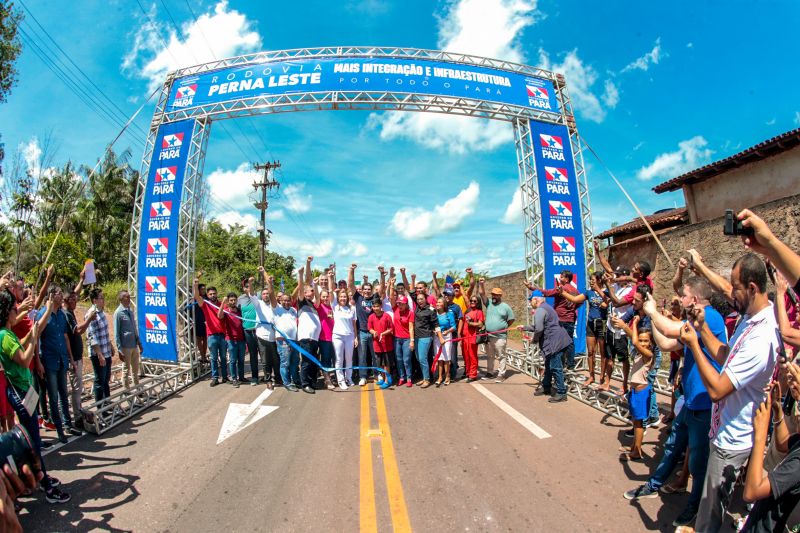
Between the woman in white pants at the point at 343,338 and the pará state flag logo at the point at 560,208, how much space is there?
4988 mm

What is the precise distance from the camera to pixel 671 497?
148 inches

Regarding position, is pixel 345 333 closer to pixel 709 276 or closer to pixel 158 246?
pixel 158 246

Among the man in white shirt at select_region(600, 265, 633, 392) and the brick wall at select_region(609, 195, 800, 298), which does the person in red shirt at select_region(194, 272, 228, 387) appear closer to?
the man in white shirt at select_region(600, 265, 633, 392)

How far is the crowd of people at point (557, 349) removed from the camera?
8.11 feet

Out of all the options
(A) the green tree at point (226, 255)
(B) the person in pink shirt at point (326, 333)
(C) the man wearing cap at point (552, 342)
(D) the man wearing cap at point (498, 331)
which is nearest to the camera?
(C) the man wearing cap at point (552, 342)

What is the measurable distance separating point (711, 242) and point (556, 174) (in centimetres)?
371

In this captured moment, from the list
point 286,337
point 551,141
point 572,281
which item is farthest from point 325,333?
point 551,141

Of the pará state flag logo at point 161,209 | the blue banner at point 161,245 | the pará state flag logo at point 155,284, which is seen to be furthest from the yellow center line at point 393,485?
the pará state flag logo at point 161,209

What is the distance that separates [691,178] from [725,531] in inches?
530

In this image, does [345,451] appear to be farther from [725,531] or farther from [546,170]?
[546,170]

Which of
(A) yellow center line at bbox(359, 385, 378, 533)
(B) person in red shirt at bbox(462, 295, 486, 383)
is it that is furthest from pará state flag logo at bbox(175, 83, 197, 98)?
(A) yellow center line at bbox(359, 385, 378, 533)

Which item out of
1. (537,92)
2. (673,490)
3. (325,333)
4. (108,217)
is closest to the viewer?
(673,490)

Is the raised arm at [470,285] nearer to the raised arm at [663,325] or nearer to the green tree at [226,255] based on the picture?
the raised arm at [663,325]

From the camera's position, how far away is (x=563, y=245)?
30.9 ft
